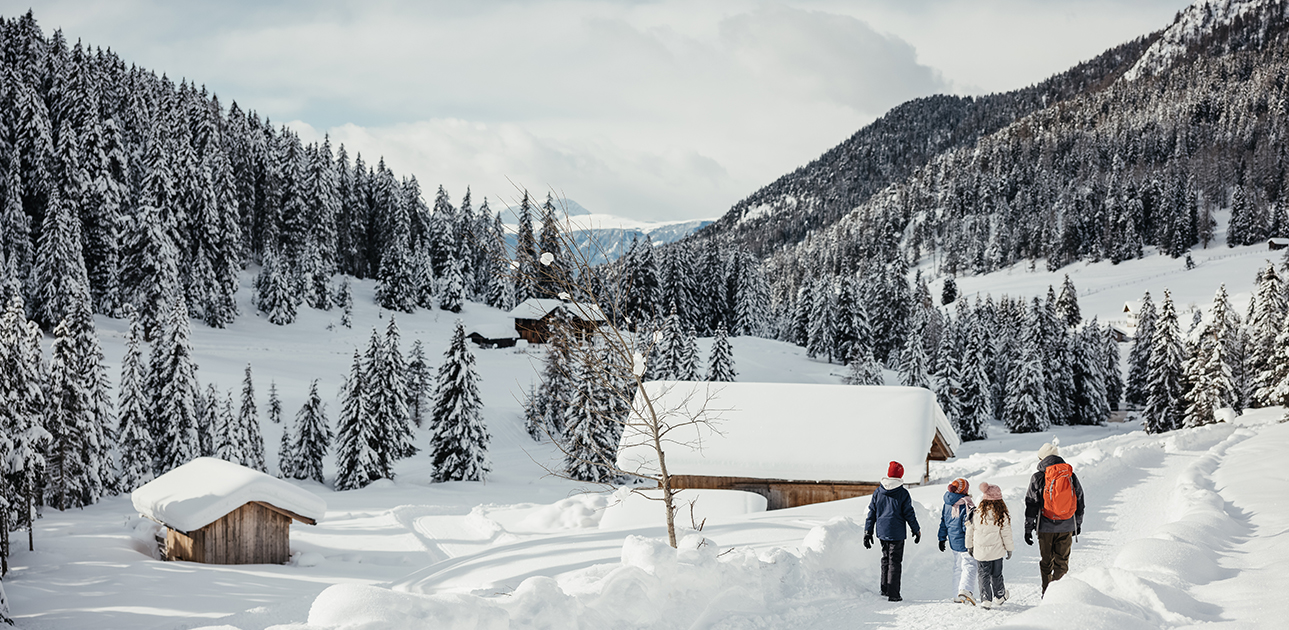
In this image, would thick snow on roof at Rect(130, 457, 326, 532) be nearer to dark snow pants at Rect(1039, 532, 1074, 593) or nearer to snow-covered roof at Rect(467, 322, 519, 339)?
dark snow pants at Rect(1039, 532, 1074, 593)

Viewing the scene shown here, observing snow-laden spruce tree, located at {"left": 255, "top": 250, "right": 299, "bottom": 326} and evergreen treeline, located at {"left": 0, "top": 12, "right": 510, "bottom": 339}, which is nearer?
evergreen treeline, located at {"left": 0, "top": 12, "right": 510, "bottom": 339}

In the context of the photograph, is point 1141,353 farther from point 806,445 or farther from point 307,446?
point 307,446

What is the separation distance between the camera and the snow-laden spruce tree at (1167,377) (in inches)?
1688

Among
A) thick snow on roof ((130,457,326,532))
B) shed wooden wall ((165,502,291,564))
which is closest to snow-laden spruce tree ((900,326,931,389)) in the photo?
thick snow on roof ((130,457,326,532))

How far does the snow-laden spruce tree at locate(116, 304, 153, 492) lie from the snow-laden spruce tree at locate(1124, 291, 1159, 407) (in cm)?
6769

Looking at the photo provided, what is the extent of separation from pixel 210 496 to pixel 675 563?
15622mm

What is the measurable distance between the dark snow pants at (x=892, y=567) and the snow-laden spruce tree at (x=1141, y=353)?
203 ft

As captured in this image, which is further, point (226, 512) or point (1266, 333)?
point (1266, 333)

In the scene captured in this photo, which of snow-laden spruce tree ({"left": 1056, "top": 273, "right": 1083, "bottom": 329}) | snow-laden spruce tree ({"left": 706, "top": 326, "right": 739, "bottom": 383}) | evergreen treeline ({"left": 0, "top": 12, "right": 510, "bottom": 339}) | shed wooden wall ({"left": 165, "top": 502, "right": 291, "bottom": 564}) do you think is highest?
evergreen treeline ({"left": 0, "top": 12, "right": 510, "bottom": 339})

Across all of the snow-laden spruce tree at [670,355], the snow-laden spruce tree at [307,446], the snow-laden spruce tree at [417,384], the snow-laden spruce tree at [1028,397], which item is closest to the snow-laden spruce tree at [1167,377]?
the snow-laden spruce tree at [1028,397]

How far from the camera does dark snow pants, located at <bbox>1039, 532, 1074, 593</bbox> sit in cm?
789

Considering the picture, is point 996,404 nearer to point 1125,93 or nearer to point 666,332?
point 666,332

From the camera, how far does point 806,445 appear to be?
62.1ft

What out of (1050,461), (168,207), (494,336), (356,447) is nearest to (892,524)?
(1050,461)
